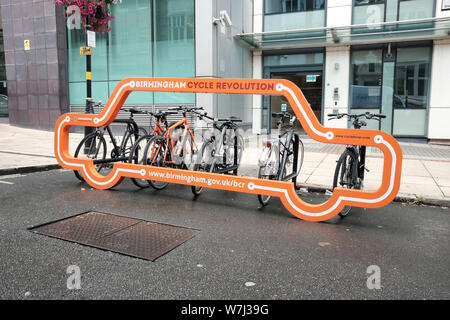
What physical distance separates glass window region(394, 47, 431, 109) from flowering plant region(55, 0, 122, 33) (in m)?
9.28

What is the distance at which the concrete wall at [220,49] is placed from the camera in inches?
475

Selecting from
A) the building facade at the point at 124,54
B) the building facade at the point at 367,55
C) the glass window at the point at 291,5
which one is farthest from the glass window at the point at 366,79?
the building facade at the point at 124,54

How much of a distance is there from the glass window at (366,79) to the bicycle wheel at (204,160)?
9.06 metres

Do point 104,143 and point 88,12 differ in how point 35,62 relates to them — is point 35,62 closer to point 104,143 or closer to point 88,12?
point 88,12

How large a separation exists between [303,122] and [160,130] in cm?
265

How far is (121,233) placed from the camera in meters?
4.25

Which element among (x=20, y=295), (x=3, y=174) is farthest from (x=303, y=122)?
(x=3, y=174)

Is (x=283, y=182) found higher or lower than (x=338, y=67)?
lower

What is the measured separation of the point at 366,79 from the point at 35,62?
40.6 feet

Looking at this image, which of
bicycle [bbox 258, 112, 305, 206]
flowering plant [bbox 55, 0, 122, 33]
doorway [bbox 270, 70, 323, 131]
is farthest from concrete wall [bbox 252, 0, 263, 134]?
bicycle [bbox 258, 112, 305, 206]

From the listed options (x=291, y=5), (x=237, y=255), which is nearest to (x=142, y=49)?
(x=291, y=5)

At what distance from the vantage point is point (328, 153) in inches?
410

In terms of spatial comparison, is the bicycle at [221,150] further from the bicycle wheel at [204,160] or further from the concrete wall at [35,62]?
the concrete wall at [35,62]

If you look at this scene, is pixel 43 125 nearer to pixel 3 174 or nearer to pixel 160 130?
pixel 3 174
